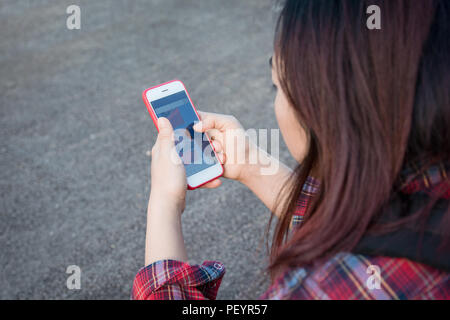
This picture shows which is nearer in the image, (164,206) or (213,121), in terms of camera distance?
(164,206)

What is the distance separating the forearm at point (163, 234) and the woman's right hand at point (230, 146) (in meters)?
0.29

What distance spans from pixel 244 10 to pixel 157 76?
146cm

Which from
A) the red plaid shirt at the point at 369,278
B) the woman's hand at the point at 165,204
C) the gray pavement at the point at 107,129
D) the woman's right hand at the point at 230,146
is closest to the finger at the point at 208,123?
the woman's right hand at the point at 230,146

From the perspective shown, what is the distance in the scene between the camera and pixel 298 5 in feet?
2.64

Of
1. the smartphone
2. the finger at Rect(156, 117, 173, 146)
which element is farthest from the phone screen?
the finger at Rect(156, 117, 173, 146)


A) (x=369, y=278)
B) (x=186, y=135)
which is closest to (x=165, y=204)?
(x=186, y=135)

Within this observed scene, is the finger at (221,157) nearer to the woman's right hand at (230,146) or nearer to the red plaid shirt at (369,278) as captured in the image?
the woman's right hand at (230,146)

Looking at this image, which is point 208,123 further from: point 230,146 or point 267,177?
point 267,177

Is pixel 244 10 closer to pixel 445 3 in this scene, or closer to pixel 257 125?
pixel 257 125

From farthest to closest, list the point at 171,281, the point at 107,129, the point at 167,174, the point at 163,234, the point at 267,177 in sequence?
the point at 107,129 < the point at 267,177 < the point at 167,174 < the point at 163,234 < the point at 171,281

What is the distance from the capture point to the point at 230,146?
4.59ft

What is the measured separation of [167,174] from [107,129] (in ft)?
5.44

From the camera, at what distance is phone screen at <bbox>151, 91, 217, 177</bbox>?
4.56ft

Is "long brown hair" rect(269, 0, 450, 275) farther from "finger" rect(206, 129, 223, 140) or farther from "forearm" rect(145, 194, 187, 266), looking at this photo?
"finger" rect(206, 129, 223, 140)
